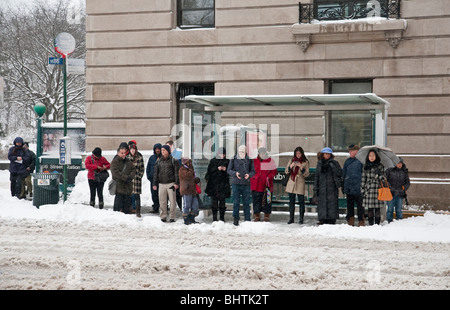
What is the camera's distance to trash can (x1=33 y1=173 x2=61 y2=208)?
1641cm

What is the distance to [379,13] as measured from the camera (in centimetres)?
1898

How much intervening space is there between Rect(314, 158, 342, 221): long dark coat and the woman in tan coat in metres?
0.64

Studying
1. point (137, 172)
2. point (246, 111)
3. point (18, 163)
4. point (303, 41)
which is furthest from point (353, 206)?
point (18, 163)

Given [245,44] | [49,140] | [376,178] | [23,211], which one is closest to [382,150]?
[376,178]

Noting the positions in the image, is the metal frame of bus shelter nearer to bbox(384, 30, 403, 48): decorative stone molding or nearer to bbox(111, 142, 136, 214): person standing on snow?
bbox(111, 142, 136, 214): person standing on snow

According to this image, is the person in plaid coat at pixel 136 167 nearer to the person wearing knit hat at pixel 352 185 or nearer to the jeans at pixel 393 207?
the person wearing knit hat at pixel 352 185

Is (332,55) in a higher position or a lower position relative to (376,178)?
higher

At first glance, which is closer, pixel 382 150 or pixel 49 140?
pixel 382 150

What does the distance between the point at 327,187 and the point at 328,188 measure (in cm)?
3
